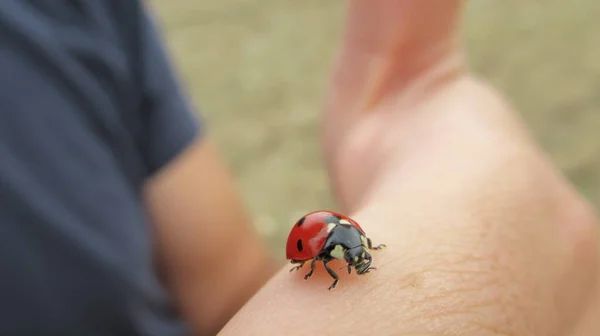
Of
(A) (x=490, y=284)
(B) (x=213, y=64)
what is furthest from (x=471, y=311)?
(B) (x=213, y=64)

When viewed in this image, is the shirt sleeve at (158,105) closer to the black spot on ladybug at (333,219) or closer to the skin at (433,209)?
the skin at (433,209)

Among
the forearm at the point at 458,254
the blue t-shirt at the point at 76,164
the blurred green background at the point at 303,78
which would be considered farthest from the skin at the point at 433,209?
the blurred green background at the point at 303,78

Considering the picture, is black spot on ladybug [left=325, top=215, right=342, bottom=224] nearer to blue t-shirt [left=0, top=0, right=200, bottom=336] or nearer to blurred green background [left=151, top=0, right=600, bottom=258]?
blue t-shirt [left=0, top=0, right=200, bottom=336]

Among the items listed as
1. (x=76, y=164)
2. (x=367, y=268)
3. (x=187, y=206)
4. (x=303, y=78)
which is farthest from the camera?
(x=303, y=78)

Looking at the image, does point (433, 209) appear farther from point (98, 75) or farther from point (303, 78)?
point (303, 78)

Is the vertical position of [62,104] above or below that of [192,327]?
above

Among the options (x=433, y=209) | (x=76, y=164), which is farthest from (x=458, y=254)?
(x=76, y=164)

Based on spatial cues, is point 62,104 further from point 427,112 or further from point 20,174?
point 427,112
